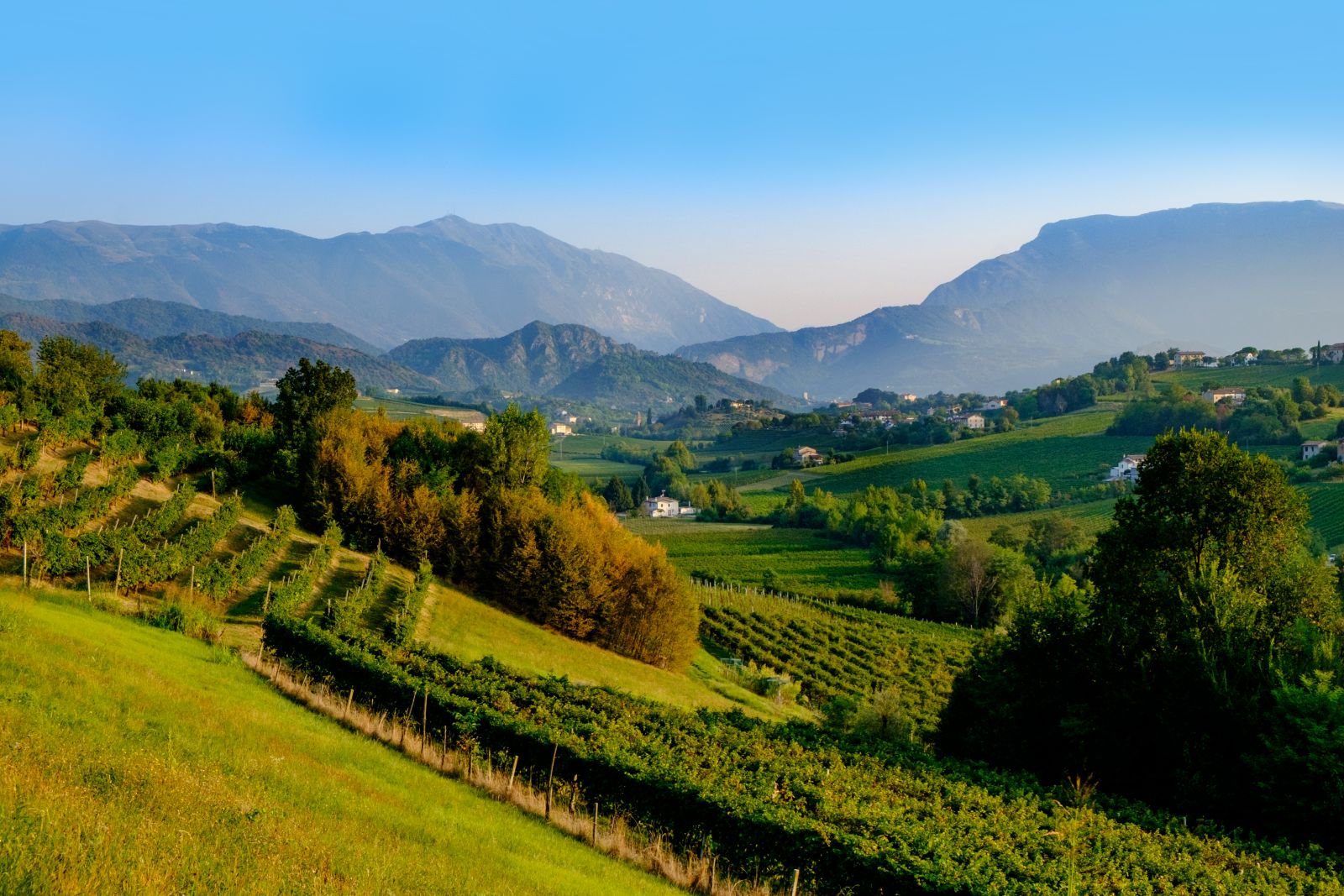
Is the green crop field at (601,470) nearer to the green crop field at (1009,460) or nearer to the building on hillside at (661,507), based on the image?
the building on hillside at (661,507)

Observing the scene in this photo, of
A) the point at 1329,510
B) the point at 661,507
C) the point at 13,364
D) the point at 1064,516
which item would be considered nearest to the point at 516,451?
the point at 13,364

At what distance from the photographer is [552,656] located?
1396 inches

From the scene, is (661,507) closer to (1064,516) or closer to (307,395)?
(1064,516)

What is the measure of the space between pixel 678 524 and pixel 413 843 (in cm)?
11112

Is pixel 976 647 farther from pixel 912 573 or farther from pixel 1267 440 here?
pixel 1267 440

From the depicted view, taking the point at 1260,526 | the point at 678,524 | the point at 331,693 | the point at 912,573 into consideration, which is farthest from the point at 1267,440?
the point at 331,693

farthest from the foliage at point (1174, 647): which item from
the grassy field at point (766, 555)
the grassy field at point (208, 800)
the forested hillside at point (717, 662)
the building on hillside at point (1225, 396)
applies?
the building on hillside at point (1225, 396)

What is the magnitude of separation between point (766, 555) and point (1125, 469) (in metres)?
61.6

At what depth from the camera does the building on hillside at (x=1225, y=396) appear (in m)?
155

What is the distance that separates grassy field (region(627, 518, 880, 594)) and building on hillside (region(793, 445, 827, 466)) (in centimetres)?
5039

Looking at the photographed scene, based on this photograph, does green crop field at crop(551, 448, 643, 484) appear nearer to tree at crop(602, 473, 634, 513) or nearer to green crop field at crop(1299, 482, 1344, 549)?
tree at crop(602, 473, 634, 513)

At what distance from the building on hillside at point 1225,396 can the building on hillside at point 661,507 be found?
303 ft

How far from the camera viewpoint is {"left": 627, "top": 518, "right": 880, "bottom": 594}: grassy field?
85.2 m

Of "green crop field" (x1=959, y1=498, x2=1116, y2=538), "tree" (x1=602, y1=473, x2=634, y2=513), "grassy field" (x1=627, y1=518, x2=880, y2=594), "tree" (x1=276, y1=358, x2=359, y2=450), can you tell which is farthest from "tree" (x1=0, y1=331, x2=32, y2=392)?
"tree" (x1=602, y1=473, x2=634, y2=513)
